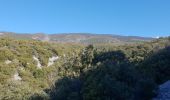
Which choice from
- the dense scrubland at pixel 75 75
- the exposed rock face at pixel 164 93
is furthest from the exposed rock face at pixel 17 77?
the exposed rock face at pixel 164 93

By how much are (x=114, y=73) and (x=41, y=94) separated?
19.8 feet

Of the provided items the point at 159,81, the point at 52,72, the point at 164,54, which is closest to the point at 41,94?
the point at 159,81

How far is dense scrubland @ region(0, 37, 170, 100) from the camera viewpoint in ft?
78.5

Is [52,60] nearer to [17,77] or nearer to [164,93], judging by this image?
[17,77]

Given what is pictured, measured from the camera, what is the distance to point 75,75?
4175cm

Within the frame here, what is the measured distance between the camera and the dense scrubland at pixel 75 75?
942 inches

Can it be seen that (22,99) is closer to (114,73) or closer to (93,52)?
(114,73)

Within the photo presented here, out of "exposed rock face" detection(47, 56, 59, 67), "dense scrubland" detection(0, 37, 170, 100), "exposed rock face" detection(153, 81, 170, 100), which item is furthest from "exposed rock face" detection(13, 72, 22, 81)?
"exposed rock face" detection(153, 81, 170, 100)

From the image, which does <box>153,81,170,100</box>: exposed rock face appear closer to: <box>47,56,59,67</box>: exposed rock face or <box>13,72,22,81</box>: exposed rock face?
<box>13,72,22,81</box>: exposed rock face

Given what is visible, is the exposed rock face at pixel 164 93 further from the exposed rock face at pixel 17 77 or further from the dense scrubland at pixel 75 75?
the exposed rock face at pixel 17 77

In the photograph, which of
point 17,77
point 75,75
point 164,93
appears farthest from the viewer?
point 17,77

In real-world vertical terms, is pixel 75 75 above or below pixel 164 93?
below

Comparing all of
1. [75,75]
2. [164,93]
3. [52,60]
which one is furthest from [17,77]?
[164,93]

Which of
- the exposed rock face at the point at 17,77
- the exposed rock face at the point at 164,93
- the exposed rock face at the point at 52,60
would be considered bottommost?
the exposed rock face at the point at 17,77
